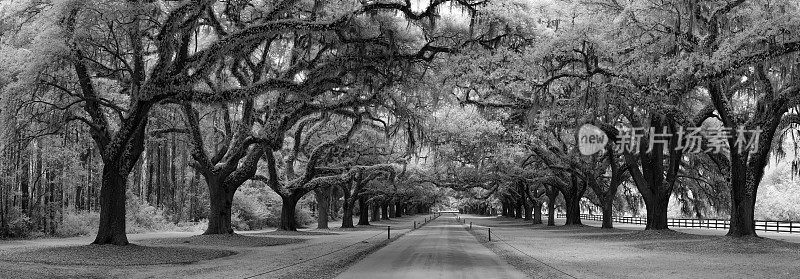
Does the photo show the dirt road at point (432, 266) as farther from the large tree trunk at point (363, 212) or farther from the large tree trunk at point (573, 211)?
the large tree trunk at point (363, 212)

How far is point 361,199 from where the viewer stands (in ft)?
190

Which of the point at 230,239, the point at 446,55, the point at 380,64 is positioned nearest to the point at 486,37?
the point at 446,55

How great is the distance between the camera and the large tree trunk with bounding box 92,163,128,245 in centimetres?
1762

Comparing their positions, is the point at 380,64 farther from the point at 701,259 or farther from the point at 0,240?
the point at 0,240

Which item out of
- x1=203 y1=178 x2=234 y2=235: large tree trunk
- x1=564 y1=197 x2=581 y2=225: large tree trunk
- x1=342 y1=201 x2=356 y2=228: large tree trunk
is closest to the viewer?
x1=203 y1=178 x2=234 y2=235: large tree trunk

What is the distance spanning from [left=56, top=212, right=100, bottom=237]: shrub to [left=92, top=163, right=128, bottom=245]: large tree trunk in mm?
13720

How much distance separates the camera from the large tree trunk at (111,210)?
1762cm

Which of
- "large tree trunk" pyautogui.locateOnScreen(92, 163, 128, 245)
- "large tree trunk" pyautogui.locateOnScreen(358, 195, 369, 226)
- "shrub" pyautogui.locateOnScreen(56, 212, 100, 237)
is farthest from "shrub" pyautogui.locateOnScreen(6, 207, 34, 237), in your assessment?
"large tree trunk" pyautogui.locateOnScreen(358, 195, 369, 226)

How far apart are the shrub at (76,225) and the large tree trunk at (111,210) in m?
13.7

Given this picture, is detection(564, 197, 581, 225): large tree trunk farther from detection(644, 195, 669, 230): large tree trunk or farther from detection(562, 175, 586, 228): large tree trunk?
detection(644, 195, 669, 230): large tree trunk

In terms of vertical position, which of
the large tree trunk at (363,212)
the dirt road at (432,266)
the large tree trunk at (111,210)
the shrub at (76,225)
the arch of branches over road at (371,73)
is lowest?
the large tree trunk at (363,212)

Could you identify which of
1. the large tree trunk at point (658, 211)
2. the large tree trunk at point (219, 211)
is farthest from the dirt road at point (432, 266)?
the large tree trunk at point (658, 211)

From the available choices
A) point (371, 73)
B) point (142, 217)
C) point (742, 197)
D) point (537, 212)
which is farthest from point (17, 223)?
point (537, 212)

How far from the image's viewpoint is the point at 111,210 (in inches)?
695
